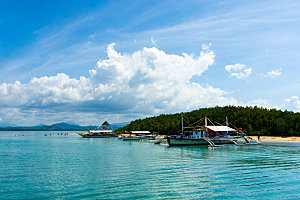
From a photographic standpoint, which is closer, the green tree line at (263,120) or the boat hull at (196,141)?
the boat hull at (196,141)

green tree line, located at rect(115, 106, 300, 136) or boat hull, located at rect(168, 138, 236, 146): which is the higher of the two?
green tree line, located at rect(115, 106, 300, 136)

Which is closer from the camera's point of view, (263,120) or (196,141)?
(196,141)

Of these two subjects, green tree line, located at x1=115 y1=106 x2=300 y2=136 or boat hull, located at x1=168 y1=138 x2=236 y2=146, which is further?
green tree line, located at x1=115 y1=106 x2=300 y2=136

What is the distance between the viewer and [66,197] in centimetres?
2200

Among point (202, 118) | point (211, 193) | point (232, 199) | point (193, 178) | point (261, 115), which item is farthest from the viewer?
point (202, 118)

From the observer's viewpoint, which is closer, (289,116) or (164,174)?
(164,174)

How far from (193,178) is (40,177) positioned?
66.6 ft

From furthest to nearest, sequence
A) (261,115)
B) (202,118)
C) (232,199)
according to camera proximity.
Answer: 1. (202,118)
2. (261,115)
3. (232,199)

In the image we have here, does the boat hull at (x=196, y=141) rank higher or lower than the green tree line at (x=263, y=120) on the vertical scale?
lower

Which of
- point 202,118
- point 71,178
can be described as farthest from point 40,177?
point 202,118

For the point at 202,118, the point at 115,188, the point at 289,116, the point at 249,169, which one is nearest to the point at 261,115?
the point at 289,116

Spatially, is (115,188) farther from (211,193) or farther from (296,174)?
(296,174)

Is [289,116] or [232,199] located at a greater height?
[289,116]

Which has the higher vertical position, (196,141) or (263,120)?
(263,120)
